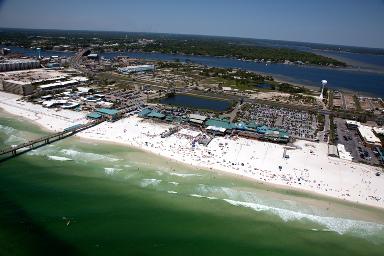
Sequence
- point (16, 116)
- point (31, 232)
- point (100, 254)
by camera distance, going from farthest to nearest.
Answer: point (16, 116) < point (31, 232) < point (100, 254)

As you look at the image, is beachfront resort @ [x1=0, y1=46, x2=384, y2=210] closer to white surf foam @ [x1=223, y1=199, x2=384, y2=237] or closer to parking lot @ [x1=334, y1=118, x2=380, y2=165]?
parking lot @ [x1=334, y1=118, x2=380, y2=165]

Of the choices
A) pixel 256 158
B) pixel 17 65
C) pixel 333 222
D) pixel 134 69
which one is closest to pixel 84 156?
pixel 256 158

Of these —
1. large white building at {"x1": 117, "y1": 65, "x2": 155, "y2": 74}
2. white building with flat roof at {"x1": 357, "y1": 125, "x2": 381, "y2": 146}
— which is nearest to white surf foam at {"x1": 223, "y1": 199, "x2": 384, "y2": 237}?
white building with flat roof at {"x1": 357, "y1": 125, "x2": 381, "y2": 146}

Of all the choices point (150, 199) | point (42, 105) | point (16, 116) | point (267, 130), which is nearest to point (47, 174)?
point (150, 199)

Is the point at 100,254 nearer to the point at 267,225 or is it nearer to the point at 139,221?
the point at 139,221

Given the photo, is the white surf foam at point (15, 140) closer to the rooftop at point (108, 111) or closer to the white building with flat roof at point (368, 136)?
the rooftop at point (108, 111)

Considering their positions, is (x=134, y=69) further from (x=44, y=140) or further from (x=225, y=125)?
(x=44, y=140)
